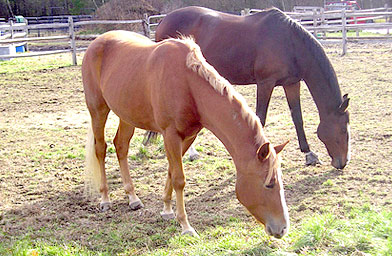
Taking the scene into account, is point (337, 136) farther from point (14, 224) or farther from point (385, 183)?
point (14, 224)

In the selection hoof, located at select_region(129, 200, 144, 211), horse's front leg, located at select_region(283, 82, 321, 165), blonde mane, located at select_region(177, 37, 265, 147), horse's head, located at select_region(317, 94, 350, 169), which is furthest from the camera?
horse's front leg, located at select_region(283, 82, 321, 165)

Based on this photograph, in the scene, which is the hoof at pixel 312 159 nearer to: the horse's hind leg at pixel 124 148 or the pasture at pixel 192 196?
the pasture at pixel 192 196

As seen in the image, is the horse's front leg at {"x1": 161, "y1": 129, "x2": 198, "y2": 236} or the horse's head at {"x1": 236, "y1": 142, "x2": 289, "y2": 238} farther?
the horse's front leg at {"x1": 161, "y1": 129, "x2": 198, "y2": 236}

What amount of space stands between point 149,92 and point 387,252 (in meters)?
2.33

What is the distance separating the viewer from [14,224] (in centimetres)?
396

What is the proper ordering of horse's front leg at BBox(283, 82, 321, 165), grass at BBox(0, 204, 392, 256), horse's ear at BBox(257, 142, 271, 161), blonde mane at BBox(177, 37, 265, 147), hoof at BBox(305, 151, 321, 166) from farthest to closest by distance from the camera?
horse's front leg at BBox(283, 82, 321, 165), hoof at BBox(305, 151, 321, 166), blonde mane at BBox(177, 37, 265, 147), horse's ear at BBox(257, 142, 271, 161), grass at BBox(0, 204, 392, 256)

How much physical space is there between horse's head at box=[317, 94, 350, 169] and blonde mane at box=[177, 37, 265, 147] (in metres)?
2.19

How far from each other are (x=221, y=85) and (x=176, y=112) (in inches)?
18.6

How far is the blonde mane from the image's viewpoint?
3.08 m

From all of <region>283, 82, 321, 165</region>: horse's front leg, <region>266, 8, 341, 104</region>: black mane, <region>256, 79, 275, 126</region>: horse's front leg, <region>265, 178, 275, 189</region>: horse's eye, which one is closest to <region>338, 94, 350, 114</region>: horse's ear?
<region>266, 8, 341, 104</region>: black mane

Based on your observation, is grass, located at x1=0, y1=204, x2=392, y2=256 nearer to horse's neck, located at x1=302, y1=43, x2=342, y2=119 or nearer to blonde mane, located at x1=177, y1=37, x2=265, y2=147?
blonde mane, located at x1=177, y1=37, x2=265, y2=147

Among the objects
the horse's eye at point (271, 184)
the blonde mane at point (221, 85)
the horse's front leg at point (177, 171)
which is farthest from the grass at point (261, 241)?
the blonde mane at point (221, 85)

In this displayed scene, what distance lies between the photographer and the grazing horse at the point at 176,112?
2977 millimetres

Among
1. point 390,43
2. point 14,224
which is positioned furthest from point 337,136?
point 390,43
